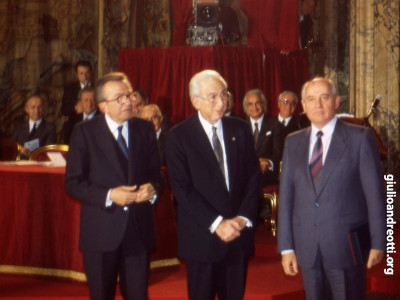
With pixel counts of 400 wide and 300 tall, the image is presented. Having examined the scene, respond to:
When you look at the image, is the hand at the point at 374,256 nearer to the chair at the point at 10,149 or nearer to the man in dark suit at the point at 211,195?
the man in dark suit at the point at 211,195

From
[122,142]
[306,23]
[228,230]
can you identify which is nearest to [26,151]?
[306,23]

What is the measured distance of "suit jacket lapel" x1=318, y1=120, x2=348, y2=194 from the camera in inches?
142

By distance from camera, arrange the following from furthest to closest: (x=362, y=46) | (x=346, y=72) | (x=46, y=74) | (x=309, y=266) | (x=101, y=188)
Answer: (x=46, y=74) < (x=346, y=72) < (x=362, y=46) < (x=101, y=188) < (x=309, y=266)

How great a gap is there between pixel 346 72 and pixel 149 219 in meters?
6.36

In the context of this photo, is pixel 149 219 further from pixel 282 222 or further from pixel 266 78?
pixel 266 78

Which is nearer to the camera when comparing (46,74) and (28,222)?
(28,222)

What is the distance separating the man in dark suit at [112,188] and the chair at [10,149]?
447 cm

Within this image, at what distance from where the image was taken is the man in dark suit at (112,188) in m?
3.99

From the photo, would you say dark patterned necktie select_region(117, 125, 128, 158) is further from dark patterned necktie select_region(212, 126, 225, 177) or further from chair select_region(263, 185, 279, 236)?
chair select_region(263, 185, 279, 236)

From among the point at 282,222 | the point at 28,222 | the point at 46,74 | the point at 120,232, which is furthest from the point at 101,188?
the point at 46,74

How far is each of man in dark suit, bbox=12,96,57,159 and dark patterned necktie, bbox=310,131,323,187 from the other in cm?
576

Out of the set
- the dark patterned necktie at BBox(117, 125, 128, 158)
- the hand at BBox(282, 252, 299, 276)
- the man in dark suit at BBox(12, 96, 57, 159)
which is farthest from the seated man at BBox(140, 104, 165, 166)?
the hand at BBox(282, 252, 299, 276)

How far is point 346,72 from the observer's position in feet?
32.5

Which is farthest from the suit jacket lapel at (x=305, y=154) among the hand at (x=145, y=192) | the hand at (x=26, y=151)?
the hand at (x=26, y=151)
